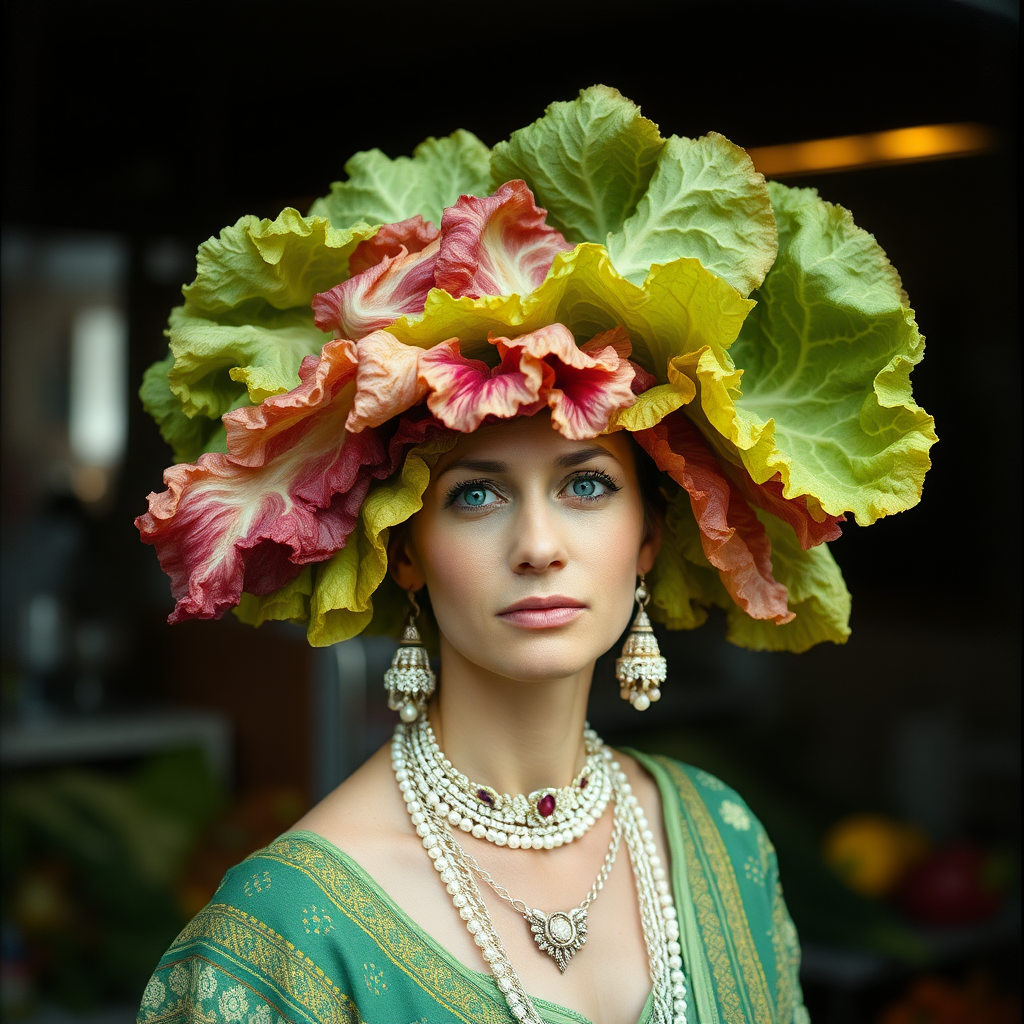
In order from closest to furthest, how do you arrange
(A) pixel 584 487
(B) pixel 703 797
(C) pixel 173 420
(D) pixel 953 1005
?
(A) pixel 584 487 → (C) pixel 173 420 → (B) pixel 703 797 → (D) pixel 953 1005

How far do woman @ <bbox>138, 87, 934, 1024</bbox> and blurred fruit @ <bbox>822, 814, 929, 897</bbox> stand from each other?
1.27 metres

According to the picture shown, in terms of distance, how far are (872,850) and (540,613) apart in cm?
176

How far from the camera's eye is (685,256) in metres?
1.40

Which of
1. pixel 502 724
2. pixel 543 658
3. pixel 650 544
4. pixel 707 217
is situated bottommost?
pixel 502 724

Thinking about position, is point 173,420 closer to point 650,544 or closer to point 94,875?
point 650,544

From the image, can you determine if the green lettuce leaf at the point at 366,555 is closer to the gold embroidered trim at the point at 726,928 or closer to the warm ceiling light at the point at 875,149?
the gold embroidered trim at the point at 726,928

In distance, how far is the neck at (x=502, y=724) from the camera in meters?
1.52

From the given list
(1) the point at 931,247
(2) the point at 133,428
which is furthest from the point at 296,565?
(2) the point at 133,428

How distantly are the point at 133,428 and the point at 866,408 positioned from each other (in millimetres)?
2983

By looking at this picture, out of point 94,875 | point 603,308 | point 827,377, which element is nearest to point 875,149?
point 827,377

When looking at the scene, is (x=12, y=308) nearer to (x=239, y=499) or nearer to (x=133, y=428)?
(x=133, y=428)

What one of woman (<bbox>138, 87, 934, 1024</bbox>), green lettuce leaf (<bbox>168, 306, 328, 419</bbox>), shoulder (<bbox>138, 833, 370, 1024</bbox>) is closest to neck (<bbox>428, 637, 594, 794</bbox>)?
woman (<bbox>138, 87, 934, 1024</bbox>)

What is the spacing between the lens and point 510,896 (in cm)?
148

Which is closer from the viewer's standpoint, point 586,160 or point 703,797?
point 586,160
